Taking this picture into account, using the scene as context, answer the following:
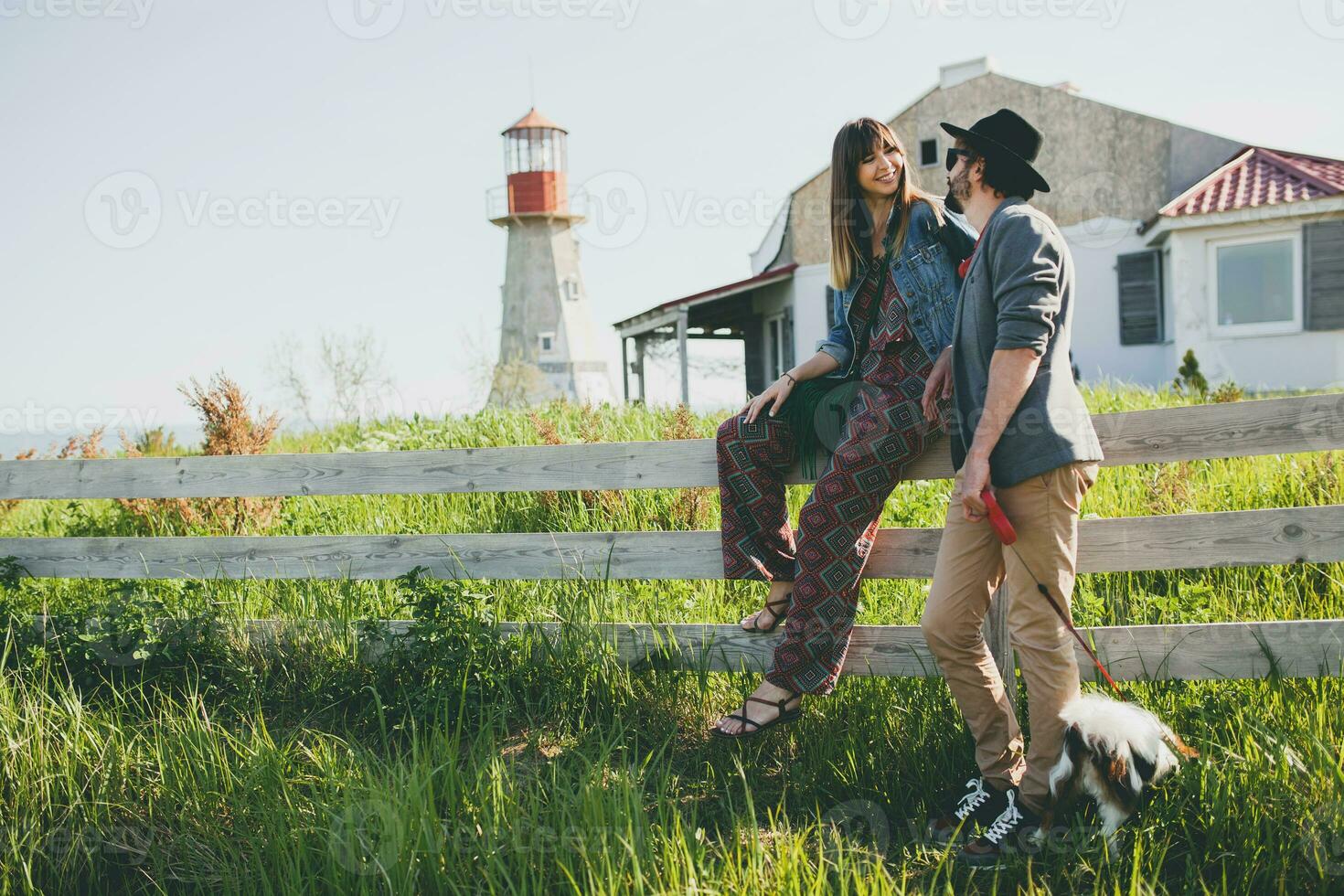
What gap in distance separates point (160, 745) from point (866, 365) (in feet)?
9.36

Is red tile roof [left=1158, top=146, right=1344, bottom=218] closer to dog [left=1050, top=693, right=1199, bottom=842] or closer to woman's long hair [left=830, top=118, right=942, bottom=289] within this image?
woman's long hair [left=830, top=118, right=942, bottom=289]

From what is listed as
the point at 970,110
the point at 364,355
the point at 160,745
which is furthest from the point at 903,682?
the point at 364,355

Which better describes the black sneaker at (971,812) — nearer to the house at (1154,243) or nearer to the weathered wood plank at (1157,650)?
the weathered wood plank at (1157,650)

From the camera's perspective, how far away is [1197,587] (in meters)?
3.98

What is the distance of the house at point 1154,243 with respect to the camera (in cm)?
1426

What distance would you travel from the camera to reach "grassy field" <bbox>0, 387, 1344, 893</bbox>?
2.54 m

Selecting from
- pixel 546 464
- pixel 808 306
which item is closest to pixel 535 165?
pixel 808 306

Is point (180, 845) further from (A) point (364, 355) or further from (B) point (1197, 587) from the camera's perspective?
(A) point (364, 355)

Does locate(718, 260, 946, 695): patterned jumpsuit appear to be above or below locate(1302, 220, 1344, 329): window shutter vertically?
below

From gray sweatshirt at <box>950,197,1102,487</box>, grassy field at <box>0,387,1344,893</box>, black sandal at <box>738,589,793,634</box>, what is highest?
gray sweatshirt at <box>950,197,1102,487</box>

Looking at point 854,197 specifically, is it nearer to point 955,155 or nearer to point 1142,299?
point 955,155

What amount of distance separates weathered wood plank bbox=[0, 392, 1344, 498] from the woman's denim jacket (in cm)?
46

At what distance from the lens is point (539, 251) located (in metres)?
34.3
